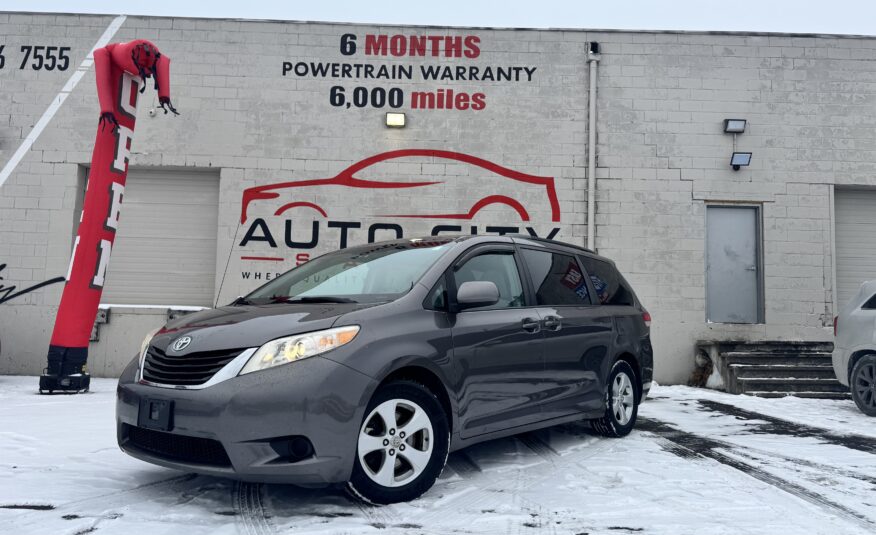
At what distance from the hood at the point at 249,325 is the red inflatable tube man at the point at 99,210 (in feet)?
16.3

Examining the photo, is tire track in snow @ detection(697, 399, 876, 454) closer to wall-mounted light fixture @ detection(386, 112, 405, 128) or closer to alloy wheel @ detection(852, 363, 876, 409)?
alloy wheel @ detection(852, 363, 876, 409)

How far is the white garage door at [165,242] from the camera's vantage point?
1024cm

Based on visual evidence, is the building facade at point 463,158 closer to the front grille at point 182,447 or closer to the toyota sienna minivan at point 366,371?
the toyota sienna minivan at point 366,371

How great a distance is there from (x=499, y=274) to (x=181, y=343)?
203 cm

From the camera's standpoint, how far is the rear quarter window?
5316mm

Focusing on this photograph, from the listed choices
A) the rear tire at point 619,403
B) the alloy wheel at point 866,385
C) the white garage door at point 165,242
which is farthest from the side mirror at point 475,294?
the white garage door at point 165,242

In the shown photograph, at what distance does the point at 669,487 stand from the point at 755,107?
8802 millimetres

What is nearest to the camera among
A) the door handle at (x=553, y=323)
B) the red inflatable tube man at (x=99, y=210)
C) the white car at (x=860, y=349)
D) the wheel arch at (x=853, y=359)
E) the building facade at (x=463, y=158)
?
the door handle at (x=553, y=323)

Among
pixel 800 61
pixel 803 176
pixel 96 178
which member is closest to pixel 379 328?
pixel 96 178

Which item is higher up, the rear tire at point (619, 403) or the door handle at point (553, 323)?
the door handle at point (553, 323)

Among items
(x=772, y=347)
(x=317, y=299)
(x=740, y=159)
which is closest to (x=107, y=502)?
(x=317, y=299)

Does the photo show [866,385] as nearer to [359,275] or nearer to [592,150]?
[592,150]

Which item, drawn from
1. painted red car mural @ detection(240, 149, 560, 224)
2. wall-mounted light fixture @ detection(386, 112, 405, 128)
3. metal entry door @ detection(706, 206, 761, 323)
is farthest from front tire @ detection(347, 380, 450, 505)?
metal entry door @ detection(706, 206, 761, 323)

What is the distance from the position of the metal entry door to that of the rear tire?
5.55 metres
